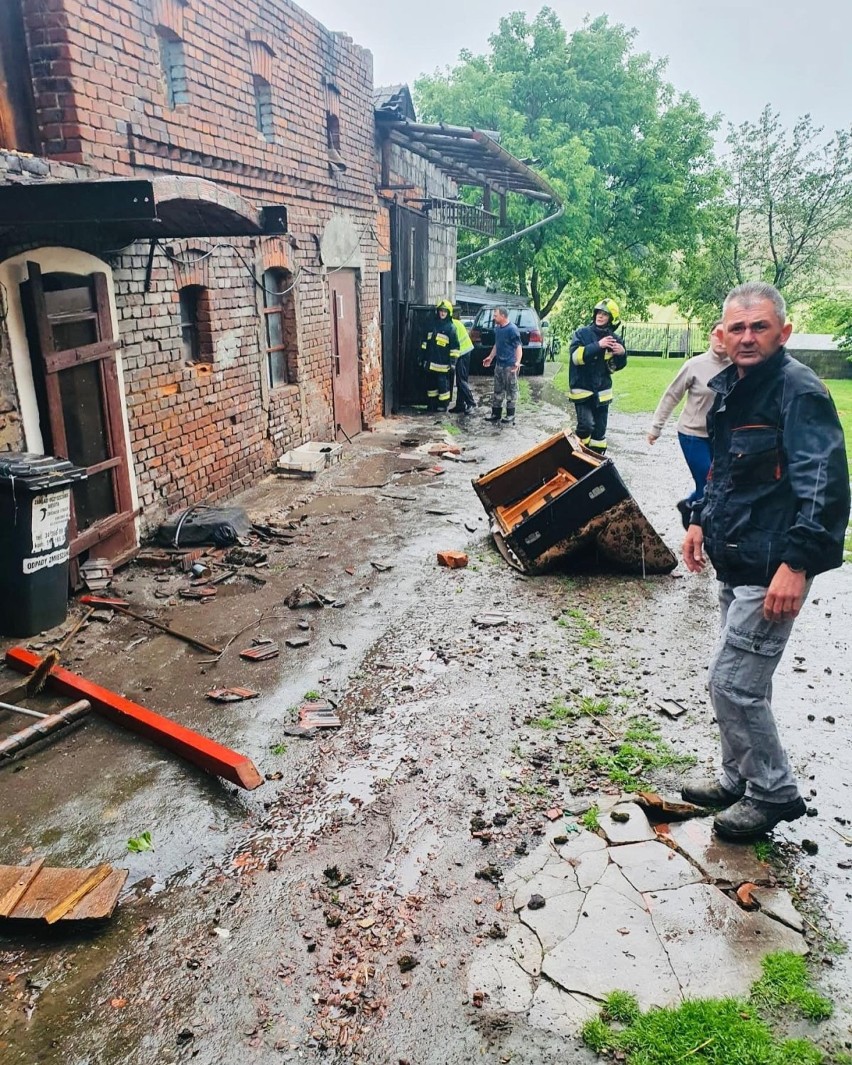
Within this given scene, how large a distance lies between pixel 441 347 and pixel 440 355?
6.6 inches

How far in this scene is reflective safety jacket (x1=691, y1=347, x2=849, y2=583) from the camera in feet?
9.23

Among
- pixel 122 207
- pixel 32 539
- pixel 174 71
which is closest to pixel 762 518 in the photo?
pixel 122 207

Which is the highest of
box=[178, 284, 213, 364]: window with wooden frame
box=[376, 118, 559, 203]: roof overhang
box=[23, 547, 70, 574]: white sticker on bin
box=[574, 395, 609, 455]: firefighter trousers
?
box=[376, 118, 559, 203]: roof overhang

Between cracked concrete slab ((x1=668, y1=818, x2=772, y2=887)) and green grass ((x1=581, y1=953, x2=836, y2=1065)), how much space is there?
1.61 feet

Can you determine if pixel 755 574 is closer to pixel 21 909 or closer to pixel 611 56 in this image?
pixel 21 909

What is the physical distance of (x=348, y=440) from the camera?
1258 centimetres

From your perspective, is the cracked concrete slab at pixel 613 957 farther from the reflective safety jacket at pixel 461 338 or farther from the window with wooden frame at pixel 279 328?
the reflective safety jacket at pixel 461 338

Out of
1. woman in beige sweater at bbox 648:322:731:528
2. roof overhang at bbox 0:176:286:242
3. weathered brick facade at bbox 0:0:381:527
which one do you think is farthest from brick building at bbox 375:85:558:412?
woman in beige sweater at bbox 648:322:731:528

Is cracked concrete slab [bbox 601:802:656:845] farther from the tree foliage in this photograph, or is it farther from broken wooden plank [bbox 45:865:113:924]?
the tree foliage

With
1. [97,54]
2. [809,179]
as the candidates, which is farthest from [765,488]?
[809,179]

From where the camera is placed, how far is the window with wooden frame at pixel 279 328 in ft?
32.1

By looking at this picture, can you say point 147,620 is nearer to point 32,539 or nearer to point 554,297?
point 32,539

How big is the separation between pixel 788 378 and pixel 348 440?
10.0 meters

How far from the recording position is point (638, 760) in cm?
395
